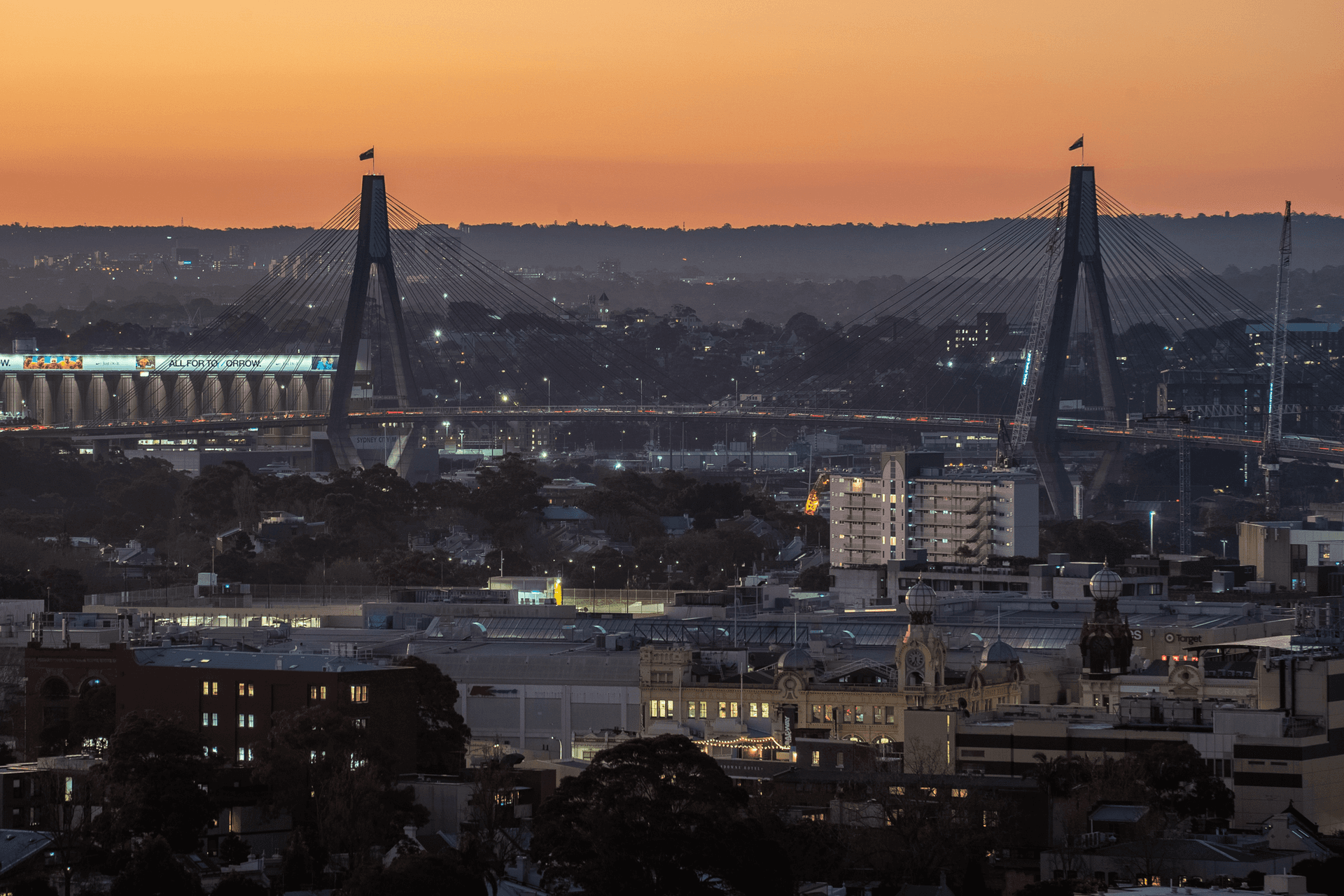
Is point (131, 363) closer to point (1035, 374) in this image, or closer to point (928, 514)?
point (1035, 374)

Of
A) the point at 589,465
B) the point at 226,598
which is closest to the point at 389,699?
the point at 226,598

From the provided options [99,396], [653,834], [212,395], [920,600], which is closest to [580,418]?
[212,395]

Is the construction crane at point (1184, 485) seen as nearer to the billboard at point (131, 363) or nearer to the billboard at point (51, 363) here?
the billboard at point (131, 363)

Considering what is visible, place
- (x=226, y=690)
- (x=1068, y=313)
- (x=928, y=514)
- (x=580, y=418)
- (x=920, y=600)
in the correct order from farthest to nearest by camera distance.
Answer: (x=580, y=418) → (x=1068, y=313) → (x=928, y=514) → (x=920, y=600) → (x=226, y=690)

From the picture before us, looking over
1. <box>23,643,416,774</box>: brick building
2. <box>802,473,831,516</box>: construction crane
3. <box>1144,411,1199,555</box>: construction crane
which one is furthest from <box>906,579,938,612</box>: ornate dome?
<box>802,473,831,516</box>: construction crane

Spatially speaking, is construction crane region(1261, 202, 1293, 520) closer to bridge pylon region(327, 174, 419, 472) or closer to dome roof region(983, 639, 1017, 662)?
bridge pylon region(327, 174, 419, 472)

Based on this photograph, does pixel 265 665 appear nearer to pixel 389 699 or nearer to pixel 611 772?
pixel 389 699

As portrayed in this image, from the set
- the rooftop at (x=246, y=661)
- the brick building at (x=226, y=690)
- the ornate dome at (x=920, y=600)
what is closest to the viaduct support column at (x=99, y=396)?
the brick building at (x=226, y=690)
